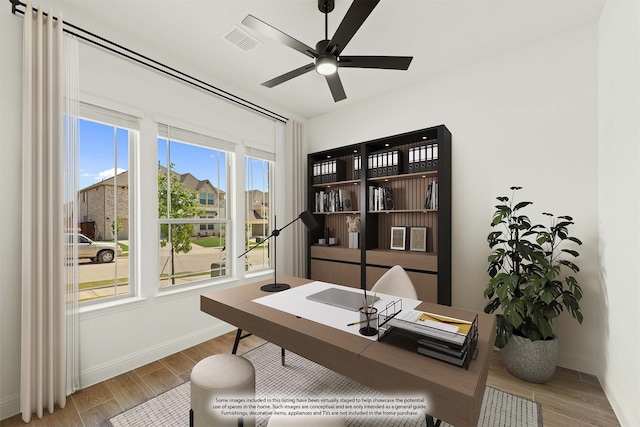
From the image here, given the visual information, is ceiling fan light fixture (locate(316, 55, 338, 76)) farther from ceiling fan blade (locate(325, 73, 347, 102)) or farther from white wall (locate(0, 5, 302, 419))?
white wall (locate(0, 5, 302, 419))

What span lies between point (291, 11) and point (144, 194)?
2000 mm

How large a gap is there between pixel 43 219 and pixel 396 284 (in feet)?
8.50

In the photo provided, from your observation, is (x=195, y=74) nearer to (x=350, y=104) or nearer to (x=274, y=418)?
(x=350, y=104)

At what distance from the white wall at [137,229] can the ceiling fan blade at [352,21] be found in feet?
5.89

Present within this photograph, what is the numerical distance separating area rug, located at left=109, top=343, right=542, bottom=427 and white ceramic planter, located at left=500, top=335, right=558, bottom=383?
0.90 ft

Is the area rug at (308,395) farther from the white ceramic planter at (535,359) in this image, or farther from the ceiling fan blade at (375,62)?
the ceiling fan blade at (375,62)

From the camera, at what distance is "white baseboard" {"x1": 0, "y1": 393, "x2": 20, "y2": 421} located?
72.4 inches

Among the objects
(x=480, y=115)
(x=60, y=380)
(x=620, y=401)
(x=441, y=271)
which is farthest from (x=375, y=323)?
(x=480, y=115)

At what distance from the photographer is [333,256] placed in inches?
144

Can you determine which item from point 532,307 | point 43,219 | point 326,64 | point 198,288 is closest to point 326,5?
point 326,64

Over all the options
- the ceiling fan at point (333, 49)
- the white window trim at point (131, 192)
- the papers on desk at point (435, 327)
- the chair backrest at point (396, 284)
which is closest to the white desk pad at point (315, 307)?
the papers on desk at point (435, 327)

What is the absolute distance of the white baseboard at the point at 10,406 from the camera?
1.84m

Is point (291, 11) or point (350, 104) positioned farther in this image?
point (350, 104)

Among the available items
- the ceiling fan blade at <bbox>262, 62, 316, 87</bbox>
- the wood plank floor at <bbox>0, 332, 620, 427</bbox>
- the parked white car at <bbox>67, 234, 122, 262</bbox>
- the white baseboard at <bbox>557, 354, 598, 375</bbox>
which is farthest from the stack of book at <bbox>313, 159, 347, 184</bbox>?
the white baseboard at <bbox>557, 354, 598, 375</bbox>
